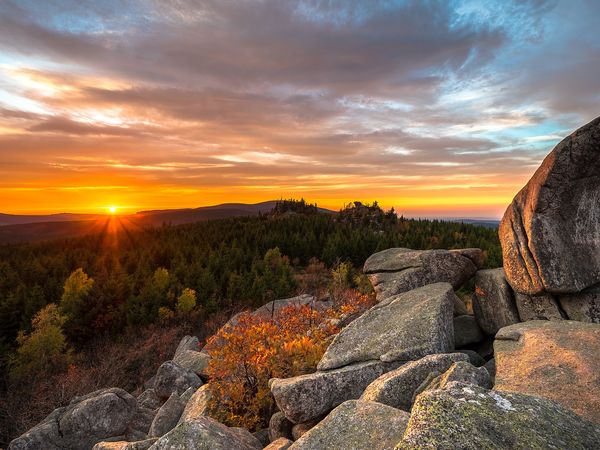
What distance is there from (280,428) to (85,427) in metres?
9.82

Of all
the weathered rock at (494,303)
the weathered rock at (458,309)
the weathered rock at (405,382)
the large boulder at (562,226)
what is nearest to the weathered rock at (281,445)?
the weathered rock at (405,382)

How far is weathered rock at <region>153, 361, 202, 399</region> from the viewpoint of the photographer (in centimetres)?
1712

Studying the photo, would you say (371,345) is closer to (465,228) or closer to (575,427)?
(575,427)

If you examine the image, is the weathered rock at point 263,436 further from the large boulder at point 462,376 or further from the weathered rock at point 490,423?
the weathered rock at point 490,423

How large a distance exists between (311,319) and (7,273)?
170ft

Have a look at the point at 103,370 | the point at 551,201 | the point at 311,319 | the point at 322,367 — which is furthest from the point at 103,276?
the point at 551,201

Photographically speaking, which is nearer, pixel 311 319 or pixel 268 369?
pixel 268 369

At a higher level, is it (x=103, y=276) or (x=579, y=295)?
(x=579, y=295)

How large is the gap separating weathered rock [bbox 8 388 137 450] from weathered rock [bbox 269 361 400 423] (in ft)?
30.7

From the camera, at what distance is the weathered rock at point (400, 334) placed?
1048cm

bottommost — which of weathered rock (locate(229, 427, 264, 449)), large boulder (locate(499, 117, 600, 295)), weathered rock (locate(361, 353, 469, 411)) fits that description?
weathered rock (locate(229, 427, 264, 449))

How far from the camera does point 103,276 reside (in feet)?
161

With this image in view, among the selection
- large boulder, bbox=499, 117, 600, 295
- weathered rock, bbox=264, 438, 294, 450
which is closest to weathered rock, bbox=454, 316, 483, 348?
large boulder, bbox=499, 117, 600, 295

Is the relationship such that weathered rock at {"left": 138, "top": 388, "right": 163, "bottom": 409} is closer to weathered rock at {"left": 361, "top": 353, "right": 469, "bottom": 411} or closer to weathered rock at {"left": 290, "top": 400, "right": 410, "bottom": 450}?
weathered rock at {"left": 361, "top": 353, "right": 469, "bottom": 411}
